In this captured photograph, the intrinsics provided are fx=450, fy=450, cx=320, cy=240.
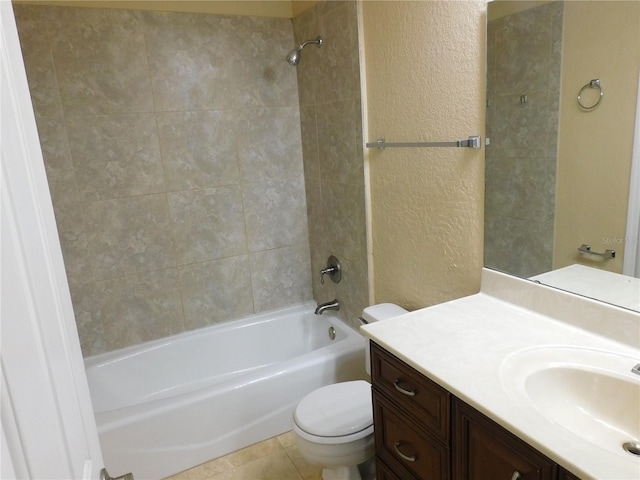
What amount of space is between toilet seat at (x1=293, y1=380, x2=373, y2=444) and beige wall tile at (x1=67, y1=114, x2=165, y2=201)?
1.46m

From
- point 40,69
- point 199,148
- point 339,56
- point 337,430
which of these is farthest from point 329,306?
point 40,69

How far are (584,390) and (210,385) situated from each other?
180cm

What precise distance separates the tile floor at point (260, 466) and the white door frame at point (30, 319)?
1.50 meters

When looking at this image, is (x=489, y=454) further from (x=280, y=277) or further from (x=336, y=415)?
(x=280, y=277)

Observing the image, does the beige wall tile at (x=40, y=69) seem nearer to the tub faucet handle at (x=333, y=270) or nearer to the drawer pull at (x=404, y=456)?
the tub faucet handle at (x=333, y=270)

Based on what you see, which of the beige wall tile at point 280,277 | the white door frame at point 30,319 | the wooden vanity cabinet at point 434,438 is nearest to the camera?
the white door frame at point 30,319

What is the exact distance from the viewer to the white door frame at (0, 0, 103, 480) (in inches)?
18.8

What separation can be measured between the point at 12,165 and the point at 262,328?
2.42 m

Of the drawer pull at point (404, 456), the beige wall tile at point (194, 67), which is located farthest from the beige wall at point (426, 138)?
the beige wall tile at point (194, 67)

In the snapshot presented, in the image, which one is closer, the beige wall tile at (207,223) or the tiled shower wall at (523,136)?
the tiled shower wall at (523,136)

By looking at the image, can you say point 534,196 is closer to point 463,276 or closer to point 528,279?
point 528,279

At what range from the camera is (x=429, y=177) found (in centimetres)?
181

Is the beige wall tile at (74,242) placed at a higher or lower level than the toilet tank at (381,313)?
higher

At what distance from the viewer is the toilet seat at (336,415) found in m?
1.67
